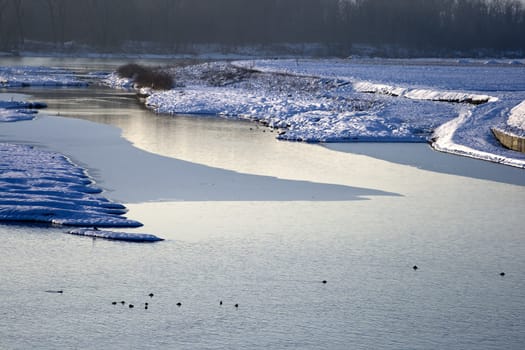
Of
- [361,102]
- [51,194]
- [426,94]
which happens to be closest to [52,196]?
[51,194]

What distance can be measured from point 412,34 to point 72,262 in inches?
5672

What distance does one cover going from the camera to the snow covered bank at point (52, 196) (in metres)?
16.1

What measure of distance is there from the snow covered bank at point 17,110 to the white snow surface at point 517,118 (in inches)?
696

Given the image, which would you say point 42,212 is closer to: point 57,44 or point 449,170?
point 449,170

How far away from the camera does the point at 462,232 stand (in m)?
15.9

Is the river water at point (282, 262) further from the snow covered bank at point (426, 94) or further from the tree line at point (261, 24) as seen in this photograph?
the tree line at point (261, 24)

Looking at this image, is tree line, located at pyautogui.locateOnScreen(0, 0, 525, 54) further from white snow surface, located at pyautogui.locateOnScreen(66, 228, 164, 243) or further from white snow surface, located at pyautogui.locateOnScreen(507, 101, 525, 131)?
white snow surface, located at pyautogui.locateOnScreen(66, 228, 164, 243)

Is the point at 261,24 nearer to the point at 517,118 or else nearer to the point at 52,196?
the point at 517,118

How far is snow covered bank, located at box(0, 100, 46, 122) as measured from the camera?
32.8 meters

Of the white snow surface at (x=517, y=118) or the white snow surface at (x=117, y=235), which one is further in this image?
the white snow surface at (x=517, y=118)

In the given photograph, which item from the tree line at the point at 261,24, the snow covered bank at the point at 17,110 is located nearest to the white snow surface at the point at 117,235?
the snow covered bank at the point at 17,110

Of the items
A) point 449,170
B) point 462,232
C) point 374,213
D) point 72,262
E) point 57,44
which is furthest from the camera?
point 57,44

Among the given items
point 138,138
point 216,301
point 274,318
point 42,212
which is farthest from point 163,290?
point 138,138

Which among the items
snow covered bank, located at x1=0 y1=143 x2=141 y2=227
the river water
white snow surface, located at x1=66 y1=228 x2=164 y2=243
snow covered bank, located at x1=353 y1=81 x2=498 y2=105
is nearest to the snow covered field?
snow covered bank, located at x1=353 y1=81 x2=498 y2=105
